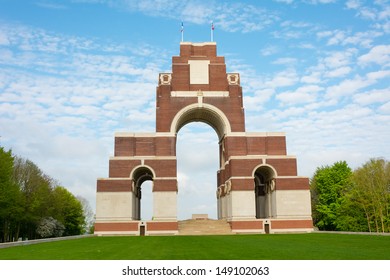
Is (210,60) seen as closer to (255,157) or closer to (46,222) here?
(255,157)

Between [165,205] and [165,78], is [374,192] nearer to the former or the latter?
[165,205]

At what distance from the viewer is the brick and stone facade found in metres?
44.6

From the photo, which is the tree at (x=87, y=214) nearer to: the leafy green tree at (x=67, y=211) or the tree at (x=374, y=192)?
the leafy green tree at (x=67, y=211)

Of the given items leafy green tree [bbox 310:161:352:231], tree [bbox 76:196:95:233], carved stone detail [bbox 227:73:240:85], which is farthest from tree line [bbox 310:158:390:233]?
tree [bbox 76:196:95:233]

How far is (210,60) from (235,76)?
372 centimetres

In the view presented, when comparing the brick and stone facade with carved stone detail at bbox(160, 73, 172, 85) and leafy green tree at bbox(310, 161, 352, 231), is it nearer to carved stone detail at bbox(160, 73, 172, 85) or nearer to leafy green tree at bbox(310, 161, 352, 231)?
carved stone detail at bbox(160, 73, 172, 85)

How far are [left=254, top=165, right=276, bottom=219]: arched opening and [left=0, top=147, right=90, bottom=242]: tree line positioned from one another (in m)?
26.8

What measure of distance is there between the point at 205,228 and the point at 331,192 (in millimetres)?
22021

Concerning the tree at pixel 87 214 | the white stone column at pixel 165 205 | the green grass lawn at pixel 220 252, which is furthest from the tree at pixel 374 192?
the tree at pixel 87 214

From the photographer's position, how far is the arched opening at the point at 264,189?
46.8m

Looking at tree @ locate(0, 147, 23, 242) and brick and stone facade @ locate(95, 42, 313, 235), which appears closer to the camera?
tree @ locate(0, 147, 23, 242)

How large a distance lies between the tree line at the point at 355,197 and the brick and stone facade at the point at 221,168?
32.4 feet

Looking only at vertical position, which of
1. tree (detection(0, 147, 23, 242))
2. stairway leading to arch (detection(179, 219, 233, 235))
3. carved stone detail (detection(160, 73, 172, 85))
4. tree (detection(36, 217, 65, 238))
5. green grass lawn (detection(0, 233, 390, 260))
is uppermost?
carved stone detail (detection(160, 73, 172, 85))
